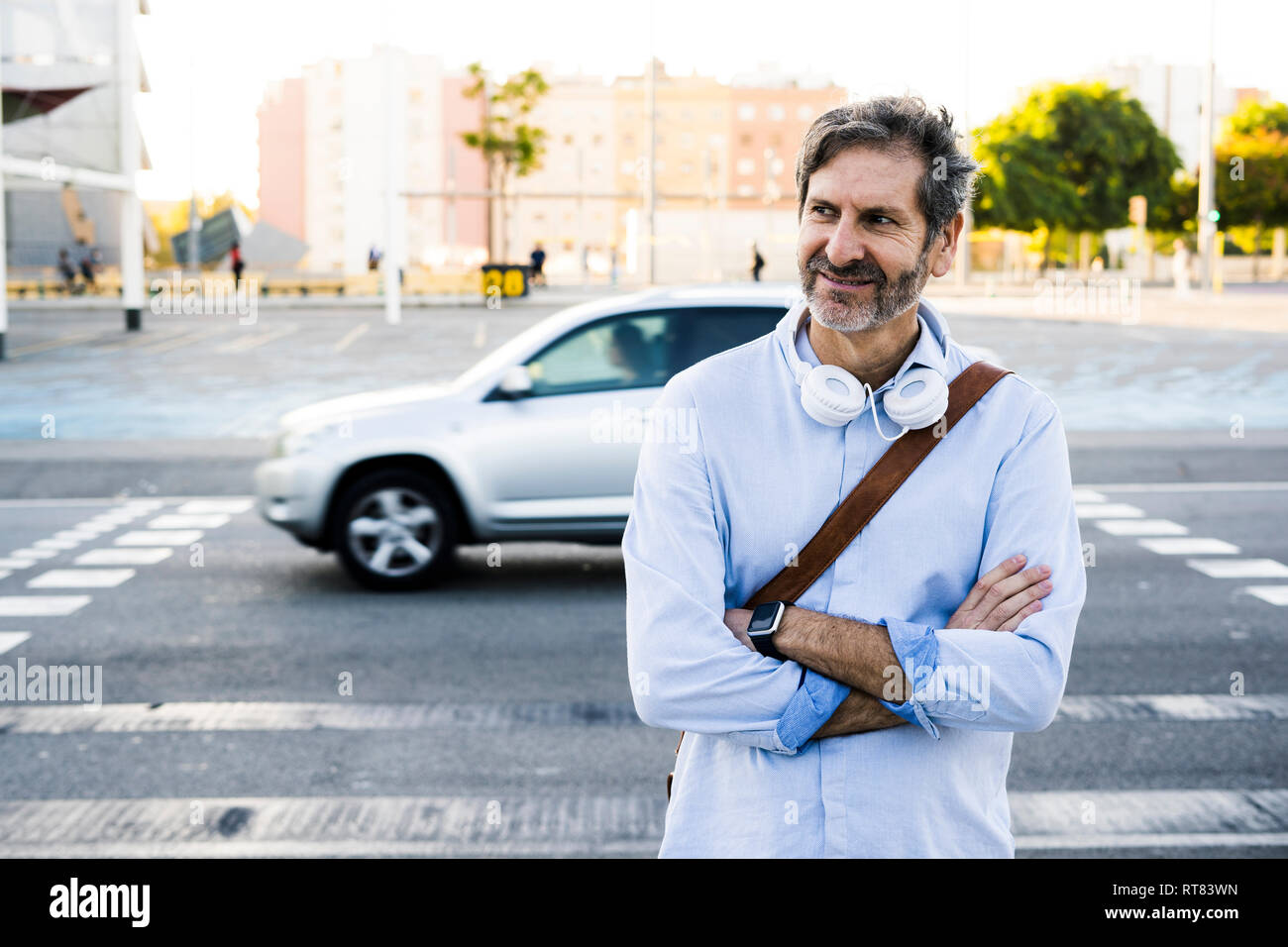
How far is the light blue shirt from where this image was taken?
6.97 ft

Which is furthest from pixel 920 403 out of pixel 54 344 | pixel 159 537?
pixel 54 344

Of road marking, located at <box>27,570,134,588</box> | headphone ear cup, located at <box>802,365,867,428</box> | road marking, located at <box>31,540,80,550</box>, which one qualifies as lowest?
road marking, located at <box>27,570,134,588</box>

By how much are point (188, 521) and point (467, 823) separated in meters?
6.68

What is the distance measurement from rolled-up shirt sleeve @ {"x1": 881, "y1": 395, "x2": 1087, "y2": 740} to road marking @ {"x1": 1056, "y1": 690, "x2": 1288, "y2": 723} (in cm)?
404

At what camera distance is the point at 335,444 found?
8422mm

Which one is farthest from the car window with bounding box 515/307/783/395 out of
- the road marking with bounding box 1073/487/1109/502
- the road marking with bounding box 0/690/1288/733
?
the road marking with bounding box 1073/487/1109/502

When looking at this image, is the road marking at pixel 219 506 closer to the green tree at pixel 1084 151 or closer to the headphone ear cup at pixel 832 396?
the headphone ear cup at pixel 832 396

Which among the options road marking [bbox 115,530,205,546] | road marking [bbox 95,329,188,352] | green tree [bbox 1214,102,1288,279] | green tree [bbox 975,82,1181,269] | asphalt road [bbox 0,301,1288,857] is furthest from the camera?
green tree [bbox 1214,102,1288,279]

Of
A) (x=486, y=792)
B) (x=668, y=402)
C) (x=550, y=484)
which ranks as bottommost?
(x=486, y=792)

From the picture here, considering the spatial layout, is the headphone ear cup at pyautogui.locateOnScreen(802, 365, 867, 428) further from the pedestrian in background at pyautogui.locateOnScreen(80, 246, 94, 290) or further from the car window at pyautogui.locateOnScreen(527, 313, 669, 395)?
the pedestrian in background at pyautogui.locateOnScreen(80, 246, 94, 290)

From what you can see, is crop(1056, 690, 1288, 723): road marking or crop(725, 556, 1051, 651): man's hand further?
crop(1056, 690, 1288, 723): road marking

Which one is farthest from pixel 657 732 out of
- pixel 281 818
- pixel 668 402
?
pixel 668 402
